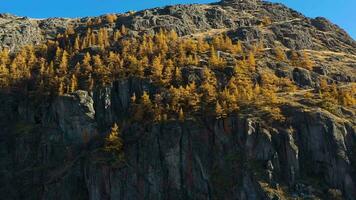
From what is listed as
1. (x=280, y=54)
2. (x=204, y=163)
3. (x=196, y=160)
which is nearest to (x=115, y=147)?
(x=196, y=160)

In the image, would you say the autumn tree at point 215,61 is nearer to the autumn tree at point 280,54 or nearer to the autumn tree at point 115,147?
the autumn tree at point 280,54

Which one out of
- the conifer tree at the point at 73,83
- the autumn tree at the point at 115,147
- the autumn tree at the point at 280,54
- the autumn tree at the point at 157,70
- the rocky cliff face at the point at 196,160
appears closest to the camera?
the rocky cliff face at the point at 196,160

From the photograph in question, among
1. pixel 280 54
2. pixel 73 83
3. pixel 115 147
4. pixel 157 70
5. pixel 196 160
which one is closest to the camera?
pixel 196 160

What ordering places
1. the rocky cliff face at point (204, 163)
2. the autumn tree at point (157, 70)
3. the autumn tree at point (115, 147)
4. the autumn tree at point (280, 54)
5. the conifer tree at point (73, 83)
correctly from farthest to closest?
the autumn tree at point (280, 54) → the autumn tree at point (157, 70) → the conifer tree at point (73, 83) → the autumn tree at point (115, 147) → the rocky cliff face at point (204, 163)

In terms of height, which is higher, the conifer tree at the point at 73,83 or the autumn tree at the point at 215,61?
the autumn tree at the point at 215,61

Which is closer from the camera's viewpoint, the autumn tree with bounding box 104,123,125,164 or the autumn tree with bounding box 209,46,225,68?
the autumn tree with bounding box 104,123,125,164

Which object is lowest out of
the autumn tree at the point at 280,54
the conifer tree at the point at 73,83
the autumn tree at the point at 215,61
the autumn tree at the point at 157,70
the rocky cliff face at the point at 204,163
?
the rocky cliff face at the point at 204,163

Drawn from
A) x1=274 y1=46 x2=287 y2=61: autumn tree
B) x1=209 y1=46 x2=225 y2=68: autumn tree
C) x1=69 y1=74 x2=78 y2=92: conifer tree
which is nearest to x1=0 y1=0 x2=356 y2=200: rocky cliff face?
x1=69 y1=74 x2=78 y2=92: conifer tree

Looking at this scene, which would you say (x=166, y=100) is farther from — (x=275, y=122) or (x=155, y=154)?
(x=275, y=122)

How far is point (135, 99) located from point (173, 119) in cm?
2151

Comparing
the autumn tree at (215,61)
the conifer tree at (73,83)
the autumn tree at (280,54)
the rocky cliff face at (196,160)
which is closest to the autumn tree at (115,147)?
the rocky cliff face at (196,160)

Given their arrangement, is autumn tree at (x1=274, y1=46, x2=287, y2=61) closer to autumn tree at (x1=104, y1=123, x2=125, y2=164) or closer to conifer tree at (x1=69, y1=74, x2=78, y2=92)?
conifer tree at (x1=69, y1=74, x2=78, y2=92)

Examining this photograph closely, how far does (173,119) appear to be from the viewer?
421 ft

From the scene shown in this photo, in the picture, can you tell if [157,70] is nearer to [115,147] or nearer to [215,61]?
[215,61]
